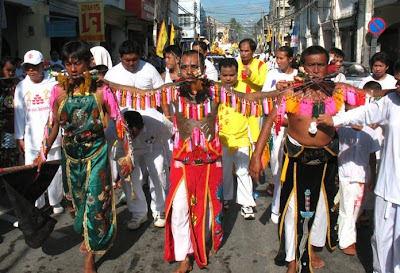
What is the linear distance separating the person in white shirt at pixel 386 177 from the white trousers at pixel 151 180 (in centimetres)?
218

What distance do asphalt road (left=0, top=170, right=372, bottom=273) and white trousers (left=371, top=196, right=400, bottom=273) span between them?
23.8 inches

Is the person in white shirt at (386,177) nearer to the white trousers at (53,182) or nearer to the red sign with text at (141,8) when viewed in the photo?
the white trousers at (53,182)

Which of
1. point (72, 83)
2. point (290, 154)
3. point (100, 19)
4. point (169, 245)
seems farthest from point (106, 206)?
point (100, 19)

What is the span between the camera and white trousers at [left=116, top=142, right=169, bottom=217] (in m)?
4.79

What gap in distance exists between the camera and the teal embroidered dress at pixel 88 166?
3592mm

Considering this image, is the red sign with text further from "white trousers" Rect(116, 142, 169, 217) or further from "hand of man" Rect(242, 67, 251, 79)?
"white trousers" Rect(116, 142, 169, 217)

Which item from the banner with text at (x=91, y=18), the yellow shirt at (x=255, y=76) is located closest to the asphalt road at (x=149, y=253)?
the yellow shirt at (x=255, y=76)

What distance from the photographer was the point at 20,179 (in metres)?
3.97

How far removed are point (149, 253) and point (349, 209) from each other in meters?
2.03

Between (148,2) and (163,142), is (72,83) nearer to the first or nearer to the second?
(163,142)

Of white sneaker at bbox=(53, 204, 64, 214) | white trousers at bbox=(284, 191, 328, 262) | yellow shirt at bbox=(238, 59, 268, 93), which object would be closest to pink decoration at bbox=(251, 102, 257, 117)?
white trousers at bbox=(284, 191, 328, 262)

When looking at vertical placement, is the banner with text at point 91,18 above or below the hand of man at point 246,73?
above

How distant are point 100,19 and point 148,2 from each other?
1387 cm

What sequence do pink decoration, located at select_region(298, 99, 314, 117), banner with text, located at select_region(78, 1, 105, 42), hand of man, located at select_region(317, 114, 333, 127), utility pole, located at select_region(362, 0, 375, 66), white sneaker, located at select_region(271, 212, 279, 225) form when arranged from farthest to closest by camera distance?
utility pole, located at select_region(362, 0, 375, 66) < banner with text, located at select_region(78, 1, 105, 42) < white sneaker, located at select_region(271, 212, 279, 225) < pink decoration, located at select_region(298, 99, 314, 117) < hand of man, located at select_region(317, 114, 333, 127)
